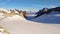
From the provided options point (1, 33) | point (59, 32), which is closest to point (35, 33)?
point (59, 32)

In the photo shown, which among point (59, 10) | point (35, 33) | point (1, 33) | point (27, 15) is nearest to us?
point (1, 33)

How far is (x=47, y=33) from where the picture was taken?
3.09 metres

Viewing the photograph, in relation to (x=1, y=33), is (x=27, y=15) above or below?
below

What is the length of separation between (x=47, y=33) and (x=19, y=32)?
67 centimetres

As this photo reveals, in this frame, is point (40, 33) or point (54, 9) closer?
point (40, 33)

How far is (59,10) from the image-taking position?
9250mm

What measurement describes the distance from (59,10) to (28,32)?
654 cm

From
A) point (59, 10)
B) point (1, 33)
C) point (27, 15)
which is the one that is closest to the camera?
point (1, 33)

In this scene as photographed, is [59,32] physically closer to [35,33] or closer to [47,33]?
[47,33]

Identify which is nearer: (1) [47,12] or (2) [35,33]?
(2) [35,33]

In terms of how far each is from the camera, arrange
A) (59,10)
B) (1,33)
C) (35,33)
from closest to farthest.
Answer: (1,33) → (35,33) → (59,10)

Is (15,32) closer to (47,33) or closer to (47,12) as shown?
(47,33)

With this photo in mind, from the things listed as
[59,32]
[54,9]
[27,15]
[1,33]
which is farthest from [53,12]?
[1,33]

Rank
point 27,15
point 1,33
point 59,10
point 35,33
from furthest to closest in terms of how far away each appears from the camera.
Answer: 1. point 27,15
2. point 59,10
3. point 35,33
4. point 1,33
